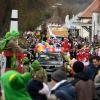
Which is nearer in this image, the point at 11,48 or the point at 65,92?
the point at 65,92

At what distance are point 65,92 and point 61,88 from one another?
11 cm

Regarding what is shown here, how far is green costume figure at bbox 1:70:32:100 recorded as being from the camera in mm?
8359

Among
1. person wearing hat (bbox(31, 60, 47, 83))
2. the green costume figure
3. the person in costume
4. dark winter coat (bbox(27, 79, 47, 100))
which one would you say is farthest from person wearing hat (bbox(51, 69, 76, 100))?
the person in costume

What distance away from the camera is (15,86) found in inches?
331

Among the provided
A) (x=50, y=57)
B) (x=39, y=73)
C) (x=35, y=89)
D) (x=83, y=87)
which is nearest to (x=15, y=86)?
(x=35, y=89)

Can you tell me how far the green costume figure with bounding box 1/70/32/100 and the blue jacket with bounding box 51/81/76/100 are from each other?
70 cm

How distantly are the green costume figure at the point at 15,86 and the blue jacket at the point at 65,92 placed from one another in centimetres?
70

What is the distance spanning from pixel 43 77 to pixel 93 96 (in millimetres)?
1602

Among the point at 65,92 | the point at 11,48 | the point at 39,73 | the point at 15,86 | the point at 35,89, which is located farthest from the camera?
the point at 11,48

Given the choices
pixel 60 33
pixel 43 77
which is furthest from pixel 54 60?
pixel 60 33

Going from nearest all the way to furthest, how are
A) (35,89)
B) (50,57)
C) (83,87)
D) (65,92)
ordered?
(35,89) → (65,92) → (83,87) → (50,57)

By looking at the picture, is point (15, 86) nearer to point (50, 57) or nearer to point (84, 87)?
point (84, 87)

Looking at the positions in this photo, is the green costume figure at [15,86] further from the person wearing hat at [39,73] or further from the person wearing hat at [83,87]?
the person wearing hat at [39,73]

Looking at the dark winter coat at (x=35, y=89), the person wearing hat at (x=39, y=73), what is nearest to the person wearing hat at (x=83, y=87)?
the person wearing hat at (x=39, y=73)
